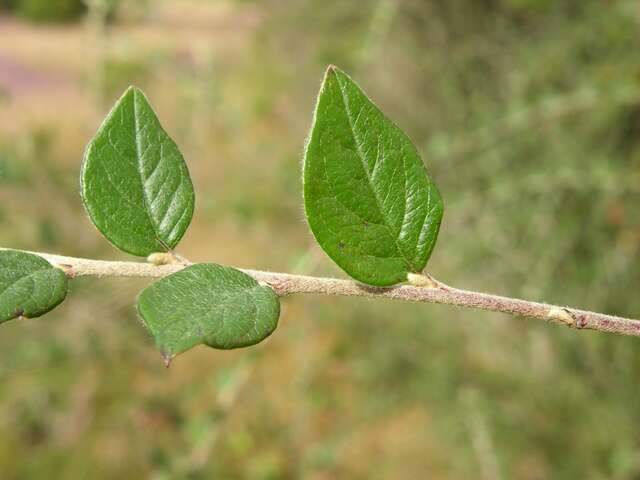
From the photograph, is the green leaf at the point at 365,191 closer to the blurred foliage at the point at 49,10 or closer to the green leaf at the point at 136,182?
the green leaf at the point at 136,182

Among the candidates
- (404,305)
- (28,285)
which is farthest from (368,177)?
(404,305)

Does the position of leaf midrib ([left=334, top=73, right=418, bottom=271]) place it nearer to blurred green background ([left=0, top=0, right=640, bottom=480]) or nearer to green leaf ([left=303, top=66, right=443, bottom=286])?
green leaf ([left=303, top=66, right=443, bottom=286])

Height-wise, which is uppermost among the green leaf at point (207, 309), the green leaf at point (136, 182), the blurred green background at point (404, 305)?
the green leaf at point (136, 182)

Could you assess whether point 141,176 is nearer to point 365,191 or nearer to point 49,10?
point 365,191

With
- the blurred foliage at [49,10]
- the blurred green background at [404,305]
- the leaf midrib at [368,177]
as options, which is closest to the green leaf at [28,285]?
the leaf midrib at [368,177]

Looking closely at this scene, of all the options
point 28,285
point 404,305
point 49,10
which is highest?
point 28,285

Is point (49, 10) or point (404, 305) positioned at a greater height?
point (49, 10)

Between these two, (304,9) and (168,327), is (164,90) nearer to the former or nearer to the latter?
(304,9)
